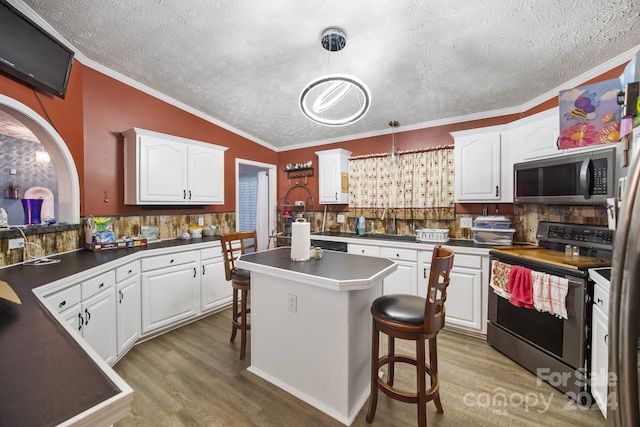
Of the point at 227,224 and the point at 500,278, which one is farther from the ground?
the point at 227,224

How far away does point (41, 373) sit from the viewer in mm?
704

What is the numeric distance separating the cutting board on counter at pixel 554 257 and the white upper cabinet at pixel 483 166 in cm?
68

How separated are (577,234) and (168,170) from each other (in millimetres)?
4211

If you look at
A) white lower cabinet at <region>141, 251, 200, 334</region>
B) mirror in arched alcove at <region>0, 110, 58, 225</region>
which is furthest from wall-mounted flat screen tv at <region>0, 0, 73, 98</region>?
mirror in arched alcove at <region>0, 110, 58, 225</region>

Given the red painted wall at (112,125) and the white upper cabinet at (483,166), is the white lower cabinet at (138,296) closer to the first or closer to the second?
the red painted wall at (112,125)

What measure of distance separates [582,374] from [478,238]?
1451 millimetres

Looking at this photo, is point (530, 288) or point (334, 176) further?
point (334, 176)

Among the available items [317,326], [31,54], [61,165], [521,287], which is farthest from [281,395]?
[31,54]

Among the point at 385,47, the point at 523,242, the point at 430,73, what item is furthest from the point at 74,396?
the point at 523,242

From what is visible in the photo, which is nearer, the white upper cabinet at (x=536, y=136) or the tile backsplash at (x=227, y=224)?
the tile backsplash at (x=227, y=224)

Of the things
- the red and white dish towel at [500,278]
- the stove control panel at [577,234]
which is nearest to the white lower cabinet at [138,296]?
the red and white dish towel at [500,278]

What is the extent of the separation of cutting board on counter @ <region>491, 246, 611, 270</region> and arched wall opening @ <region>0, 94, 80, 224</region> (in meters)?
4.10

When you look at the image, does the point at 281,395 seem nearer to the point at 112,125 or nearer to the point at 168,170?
the point at 168,170

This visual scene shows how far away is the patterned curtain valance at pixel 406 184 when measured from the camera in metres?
3.54
